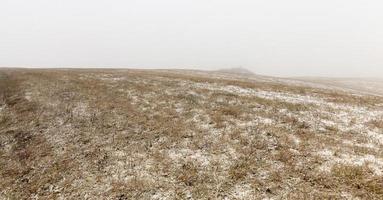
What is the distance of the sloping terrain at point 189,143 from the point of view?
19125 mm

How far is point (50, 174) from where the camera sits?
21.9 meters

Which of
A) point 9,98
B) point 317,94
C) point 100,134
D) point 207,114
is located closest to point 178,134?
point 207,114

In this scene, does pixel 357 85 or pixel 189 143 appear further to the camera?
pixel 357 85

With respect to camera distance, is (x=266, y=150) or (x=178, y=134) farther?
(x=178, y=134)

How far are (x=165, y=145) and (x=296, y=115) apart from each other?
1183 cm

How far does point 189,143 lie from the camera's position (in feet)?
78.8

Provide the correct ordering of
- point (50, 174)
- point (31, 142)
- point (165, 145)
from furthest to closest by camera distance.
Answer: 1. point (31, 142)
2. point (165, 145)
3. point (50, 174)

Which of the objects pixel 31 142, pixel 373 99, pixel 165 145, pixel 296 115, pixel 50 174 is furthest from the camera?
pixel 373 99

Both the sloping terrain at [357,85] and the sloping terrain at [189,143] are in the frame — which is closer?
the sloping terrain at [189,143]

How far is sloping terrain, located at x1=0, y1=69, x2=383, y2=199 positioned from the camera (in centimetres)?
1912

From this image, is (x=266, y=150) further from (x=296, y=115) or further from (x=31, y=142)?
(x=31, y=142)

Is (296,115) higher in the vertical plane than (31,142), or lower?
higher

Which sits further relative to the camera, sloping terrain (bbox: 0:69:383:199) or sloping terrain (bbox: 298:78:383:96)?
sloping terrain (bbox: 298:78:383:96)

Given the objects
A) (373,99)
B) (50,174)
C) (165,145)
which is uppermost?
(373,99)
